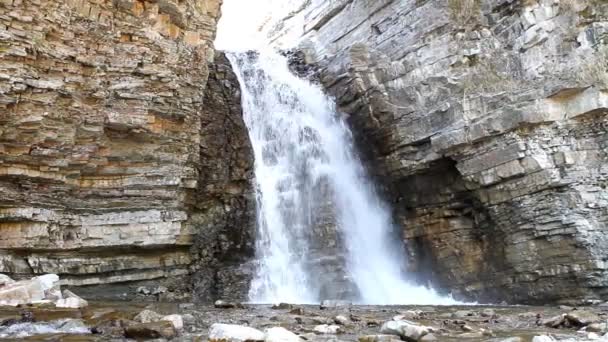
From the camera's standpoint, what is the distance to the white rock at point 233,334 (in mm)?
6264

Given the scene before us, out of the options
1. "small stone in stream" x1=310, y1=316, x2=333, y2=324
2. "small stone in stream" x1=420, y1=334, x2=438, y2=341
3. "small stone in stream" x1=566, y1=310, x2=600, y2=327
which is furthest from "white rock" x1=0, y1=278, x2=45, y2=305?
"small stone in stream" x1=566, y1=310, x2=600, y2=327

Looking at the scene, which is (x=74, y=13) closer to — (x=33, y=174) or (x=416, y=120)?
(x=33, y=174)

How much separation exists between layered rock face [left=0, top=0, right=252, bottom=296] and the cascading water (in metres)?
1.43

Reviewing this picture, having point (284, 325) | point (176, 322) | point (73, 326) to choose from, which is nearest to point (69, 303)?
point (73, 326)

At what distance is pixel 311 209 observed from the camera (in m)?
16.8

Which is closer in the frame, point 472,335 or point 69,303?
point 472,335

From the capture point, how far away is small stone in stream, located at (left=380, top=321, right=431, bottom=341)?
7.24m

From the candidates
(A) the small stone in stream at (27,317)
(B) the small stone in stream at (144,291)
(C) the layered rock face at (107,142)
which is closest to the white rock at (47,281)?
(C) the layered rock face at (107,142)

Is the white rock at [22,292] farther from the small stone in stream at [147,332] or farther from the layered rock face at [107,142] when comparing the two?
the small stone in stream at [147,332]

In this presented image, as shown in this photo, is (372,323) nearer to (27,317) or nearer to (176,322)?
(176,322)

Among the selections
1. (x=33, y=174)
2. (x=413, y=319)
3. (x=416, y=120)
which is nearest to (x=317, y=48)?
(x=416, y=120)

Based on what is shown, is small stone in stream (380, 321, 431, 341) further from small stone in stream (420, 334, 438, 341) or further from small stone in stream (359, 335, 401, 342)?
small stone in stream (359, 335, 401, 342)

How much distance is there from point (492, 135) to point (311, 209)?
18.4 ft

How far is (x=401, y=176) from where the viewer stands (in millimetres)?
16938
